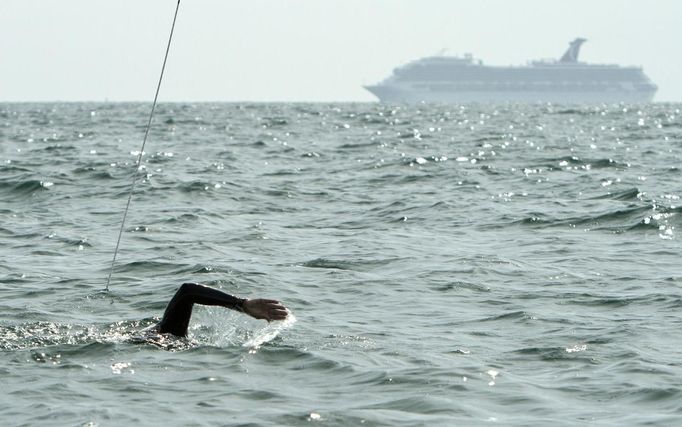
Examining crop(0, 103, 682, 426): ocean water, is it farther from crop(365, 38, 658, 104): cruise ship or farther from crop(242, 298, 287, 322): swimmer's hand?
crop(365, 38, 658, 104): cruise ship

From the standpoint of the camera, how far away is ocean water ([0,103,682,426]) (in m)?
7.92

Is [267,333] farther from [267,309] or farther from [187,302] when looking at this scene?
[267,309]

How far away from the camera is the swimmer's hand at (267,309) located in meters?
8.74

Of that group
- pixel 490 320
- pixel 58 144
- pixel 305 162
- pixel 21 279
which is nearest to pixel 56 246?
pixel 21 279

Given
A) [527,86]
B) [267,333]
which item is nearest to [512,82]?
[527,86]

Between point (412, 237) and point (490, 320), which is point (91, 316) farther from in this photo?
point (412, 237)

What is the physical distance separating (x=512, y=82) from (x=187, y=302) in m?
172

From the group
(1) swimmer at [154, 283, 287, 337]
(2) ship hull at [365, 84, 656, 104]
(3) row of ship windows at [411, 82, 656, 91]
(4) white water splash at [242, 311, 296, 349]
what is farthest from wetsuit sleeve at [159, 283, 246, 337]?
(3) row of ship windows at [411, 82, 656, 91]

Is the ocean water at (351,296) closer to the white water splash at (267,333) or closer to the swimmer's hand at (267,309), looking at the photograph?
the white water splash at (267,333)

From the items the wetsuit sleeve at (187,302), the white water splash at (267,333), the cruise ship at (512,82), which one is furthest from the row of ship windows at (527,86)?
the wetsuit sleeve at (187,302)

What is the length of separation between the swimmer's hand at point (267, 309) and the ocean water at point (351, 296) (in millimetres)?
400

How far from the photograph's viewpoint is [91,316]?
1100cm

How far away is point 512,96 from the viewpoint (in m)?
177

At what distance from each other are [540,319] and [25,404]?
4720mm
